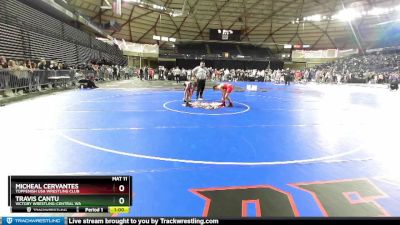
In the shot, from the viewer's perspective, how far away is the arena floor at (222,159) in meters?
Result: 3.11

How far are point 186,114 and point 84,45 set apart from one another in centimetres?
2364

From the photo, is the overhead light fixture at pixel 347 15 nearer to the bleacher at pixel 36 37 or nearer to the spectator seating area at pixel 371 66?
the spectator seating area at pixel 371 66

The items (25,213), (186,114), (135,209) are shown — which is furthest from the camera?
(186,114)

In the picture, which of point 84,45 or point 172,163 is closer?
point 172,163

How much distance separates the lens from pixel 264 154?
4914 millimetres

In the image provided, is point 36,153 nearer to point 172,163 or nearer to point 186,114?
point 172,163

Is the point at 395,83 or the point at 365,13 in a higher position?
the point at 365,13

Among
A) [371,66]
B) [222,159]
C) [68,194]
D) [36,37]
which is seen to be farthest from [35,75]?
[371,66]

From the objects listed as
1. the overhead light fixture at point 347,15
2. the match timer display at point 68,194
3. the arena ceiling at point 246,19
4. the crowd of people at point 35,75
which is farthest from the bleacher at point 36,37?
the overhead light fixture at point 347,15

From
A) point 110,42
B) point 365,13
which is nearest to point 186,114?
point 110,42

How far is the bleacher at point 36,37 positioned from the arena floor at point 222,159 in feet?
33.5

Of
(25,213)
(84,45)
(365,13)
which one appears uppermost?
(365,13)

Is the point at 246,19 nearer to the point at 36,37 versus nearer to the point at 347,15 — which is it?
the point at 347,15

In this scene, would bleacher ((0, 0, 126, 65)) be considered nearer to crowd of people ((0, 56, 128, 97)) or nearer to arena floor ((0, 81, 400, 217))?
crowd of people ((0, 56, 128, 97))
